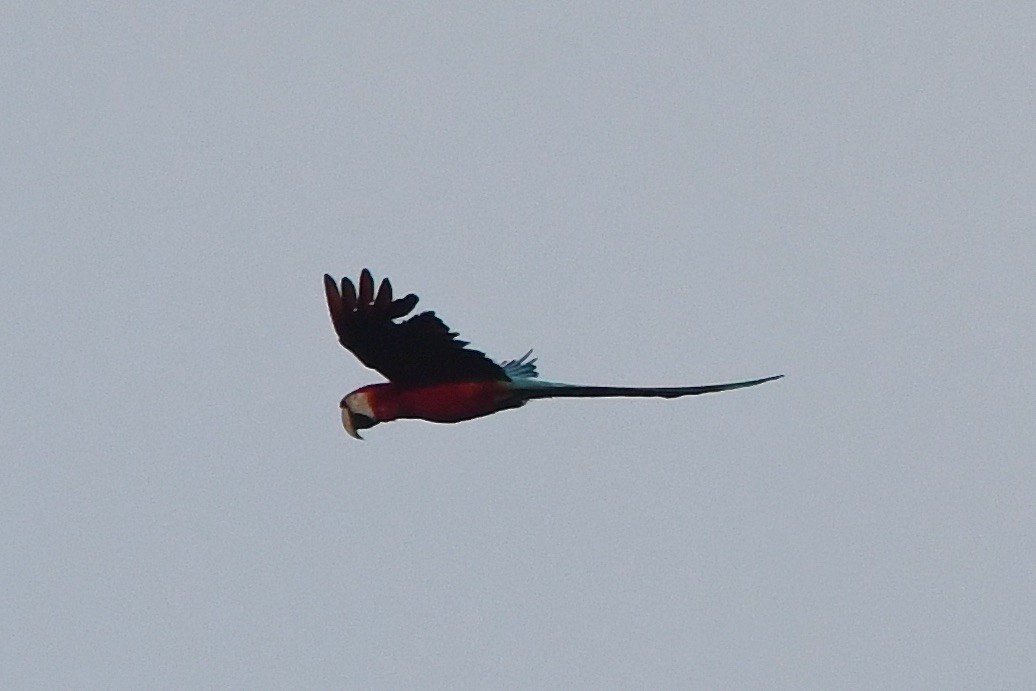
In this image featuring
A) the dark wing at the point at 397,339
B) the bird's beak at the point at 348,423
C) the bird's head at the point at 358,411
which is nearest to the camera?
the dark wing at the point at 397,339

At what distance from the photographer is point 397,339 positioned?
12102 mm

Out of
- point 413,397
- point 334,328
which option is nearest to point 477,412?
point 413,397

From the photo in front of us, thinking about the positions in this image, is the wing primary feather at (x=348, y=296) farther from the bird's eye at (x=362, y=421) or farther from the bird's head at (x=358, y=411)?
the bird's eye at (x=362, y=421)

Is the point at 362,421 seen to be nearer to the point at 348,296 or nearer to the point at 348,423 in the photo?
the point at 348,423

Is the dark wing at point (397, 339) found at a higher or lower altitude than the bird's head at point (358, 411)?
higher

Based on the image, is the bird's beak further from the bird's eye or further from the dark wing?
the dark wing

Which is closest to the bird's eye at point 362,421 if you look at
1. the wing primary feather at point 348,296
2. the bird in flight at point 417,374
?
the bird in flight at point 417,374

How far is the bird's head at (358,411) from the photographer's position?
41.8 feet

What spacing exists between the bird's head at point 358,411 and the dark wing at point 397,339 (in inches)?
10.9

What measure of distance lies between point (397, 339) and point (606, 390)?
1.48 meters

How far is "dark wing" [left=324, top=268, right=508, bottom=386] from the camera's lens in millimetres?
11859

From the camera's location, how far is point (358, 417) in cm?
1281

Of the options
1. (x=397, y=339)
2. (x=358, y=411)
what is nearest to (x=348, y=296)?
(x=397, y=339)

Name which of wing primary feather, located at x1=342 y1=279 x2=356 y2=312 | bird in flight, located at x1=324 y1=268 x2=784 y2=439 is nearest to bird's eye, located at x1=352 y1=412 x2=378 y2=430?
bird in flight, located at x1=324 y1=268 x2=784 y2=439
